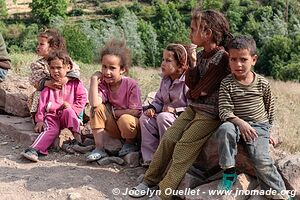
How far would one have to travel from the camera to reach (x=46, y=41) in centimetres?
506

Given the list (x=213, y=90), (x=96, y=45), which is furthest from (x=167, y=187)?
(x=96, y=45)

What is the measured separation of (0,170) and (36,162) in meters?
0.33

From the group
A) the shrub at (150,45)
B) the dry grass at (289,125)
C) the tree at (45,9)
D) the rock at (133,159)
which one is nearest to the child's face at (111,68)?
the rock at (133,159)

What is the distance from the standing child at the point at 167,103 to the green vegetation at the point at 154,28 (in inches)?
607

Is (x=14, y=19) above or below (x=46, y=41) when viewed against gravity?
below

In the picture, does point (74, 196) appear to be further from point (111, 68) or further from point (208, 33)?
point (208, 33)

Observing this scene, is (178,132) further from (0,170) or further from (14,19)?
(14,19)

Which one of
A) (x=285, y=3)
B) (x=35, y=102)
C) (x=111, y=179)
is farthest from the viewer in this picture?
(x=285, y=3)

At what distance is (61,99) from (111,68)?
77cm

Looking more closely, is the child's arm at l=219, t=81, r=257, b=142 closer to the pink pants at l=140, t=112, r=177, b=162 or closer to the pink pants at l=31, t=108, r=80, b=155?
the pink pants at l=140, t=112, r=177, b=162

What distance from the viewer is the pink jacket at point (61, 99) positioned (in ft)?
15.4

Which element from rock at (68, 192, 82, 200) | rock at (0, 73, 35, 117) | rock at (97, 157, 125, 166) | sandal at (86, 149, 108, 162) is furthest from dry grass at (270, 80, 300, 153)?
rock at (0, 73, 35, 117)

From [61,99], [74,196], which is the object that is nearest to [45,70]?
[61,99]

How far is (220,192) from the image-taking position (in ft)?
11.0
